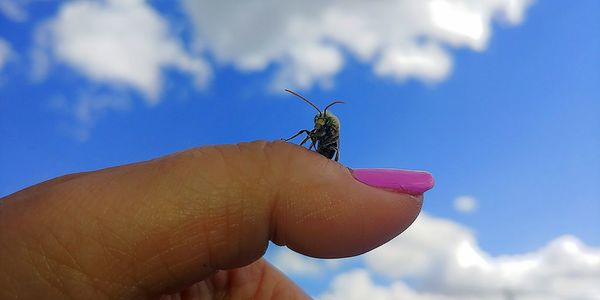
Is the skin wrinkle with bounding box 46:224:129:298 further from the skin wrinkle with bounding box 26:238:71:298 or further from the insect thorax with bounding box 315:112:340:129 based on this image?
the insect thorax with bounding box 315:112:340:129

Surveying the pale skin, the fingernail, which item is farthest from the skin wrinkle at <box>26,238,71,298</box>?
the fingernail

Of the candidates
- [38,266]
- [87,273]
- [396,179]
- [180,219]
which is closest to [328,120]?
[396,179]

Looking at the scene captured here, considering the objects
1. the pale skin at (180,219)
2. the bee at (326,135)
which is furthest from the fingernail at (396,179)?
the bee at (326,135)

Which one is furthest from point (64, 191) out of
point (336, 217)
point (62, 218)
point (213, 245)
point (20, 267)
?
point (336, 217)

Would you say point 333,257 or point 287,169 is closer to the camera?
point 287,169

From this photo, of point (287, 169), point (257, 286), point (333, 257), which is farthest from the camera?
point (257, 286)

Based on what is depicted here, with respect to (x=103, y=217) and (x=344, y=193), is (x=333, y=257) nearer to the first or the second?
(x=344, y=193)
